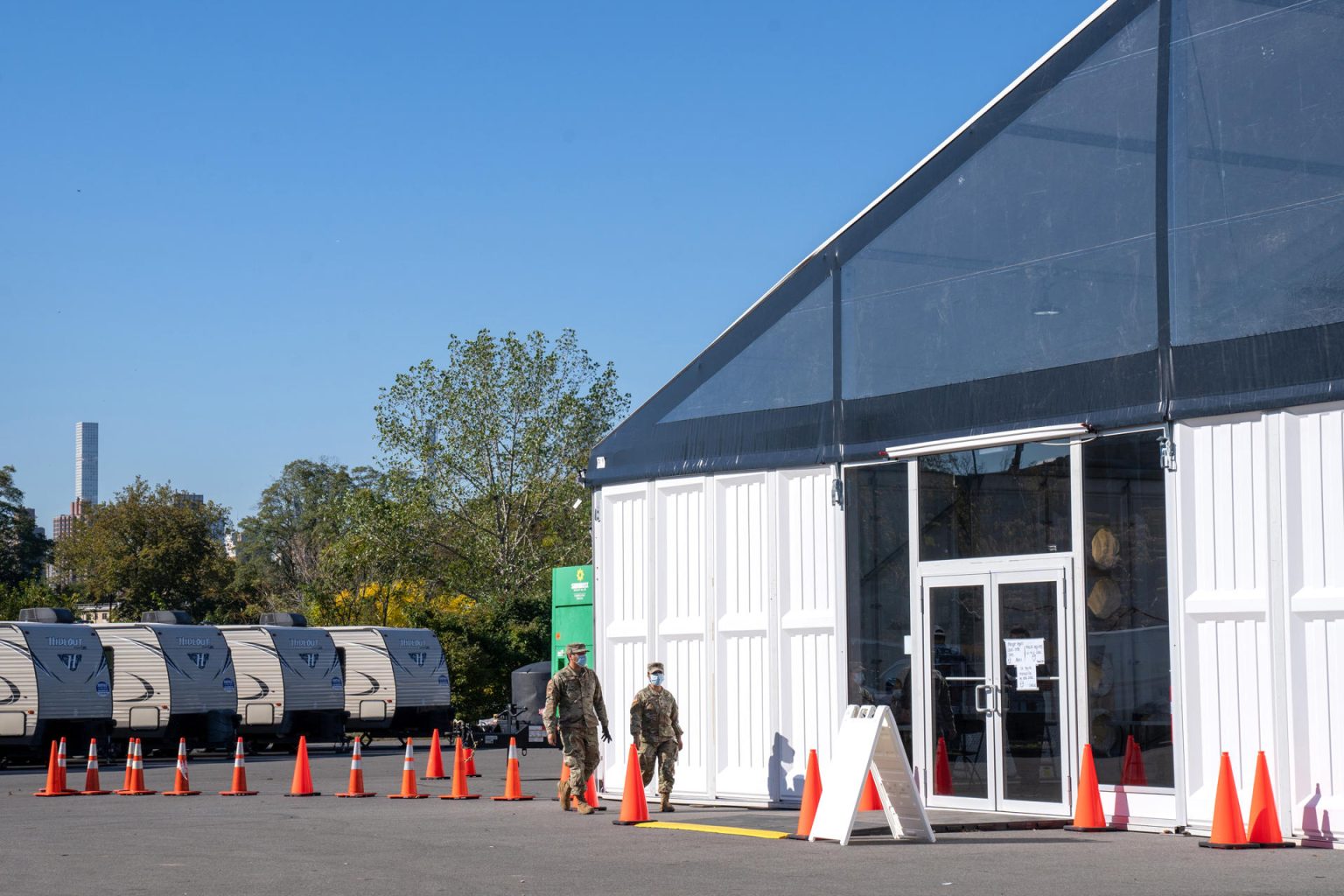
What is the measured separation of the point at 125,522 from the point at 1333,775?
6296 centimetres

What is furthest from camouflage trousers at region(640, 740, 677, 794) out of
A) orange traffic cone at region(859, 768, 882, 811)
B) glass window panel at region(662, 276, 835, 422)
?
glass window panel at region(662, 276, 835, 422)

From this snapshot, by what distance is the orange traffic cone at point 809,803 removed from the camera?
13.5 m

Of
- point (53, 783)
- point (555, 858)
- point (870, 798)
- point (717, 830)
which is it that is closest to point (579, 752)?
point (717, 830)

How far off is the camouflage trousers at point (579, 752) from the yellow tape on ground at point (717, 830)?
61.8 inches

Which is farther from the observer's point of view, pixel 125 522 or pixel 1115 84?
pixel 125 522

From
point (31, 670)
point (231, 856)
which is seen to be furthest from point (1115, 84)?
point (31, 670)

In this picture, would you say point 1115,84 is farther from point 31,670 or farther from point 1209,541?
point 31,670

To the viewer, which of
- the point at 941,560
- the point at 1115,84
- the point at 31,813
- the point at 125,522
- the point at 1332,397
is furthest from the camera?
the point at 125,522

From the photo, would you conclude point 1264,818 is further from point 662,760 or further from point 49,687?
point 49,687

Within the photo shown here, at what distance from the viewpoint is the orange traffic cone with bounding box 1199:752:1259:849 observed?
12.2 m

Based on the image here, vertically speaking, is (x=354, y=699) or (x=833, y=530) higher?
(x=833, y=530)

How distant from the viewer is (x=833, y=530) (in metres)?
16.0

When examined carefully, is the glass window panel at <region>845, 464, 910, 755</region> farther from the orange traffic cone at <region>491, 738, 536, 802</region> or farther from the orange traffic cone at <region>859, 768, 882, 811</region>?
the orange traffic cone at <region>491, 738, 536, 802</region>

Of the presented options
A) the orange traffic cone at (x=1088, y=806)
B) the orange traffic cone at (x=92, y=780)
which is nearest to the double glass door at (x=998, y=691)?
the orange traffic cone at (x=1088, y=806)
